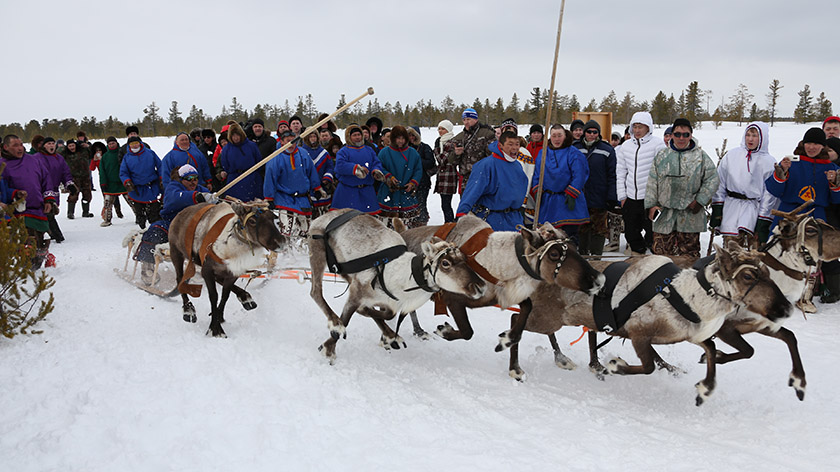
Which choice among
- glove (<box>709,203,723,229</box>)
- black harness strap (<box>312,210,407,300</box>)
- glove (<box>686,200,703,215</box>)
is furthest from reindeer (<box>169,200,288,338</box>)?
glove (<box>709,203,723,229</box>)

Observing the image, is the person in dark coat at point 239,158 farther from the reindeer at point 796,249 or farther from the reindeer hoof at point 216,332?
the reindeer at point 796,249

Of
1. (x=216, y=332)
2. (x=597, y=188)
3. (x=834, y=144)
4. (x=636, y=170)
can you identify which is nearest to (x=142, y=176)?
(x=216, y=332)

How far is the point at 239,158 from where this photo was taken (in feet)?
30.5

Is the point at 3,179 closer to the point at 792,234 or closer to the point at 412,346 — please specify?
the point at 412,346

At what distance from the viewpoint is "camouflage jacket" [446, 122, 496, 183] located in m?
8.92

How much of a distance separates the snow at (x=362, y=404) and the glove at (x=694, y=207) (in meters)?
1.84

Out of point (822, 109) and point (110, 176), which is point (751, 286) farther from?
point (822, 109)

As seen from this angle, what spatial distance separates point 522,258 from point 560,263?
1.16 feet

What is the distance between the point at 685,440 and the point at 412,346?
273 centimetres

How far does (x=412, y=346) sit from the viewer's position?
226 inches

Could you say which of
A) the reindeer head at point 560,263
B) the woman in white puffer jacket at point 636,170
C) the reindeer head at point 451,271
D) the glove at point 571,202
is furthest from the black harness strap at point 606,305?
the woman in white puffer jacket at point 636,170

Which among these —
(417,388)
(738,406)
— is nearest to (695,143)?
(738,406)

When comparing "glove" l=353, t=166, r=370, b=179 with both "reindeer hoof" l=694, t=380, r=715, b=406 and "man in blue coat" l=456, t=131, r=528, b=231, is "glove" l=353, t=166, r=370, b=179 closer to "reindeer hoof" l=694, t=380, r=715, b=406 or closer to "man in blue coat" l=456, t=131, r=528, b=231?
"man in blue coat" l=456, t=131, r=528, b=231

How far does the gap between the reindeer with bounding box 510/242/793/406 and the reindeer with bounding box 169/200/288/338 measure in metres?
2.78
